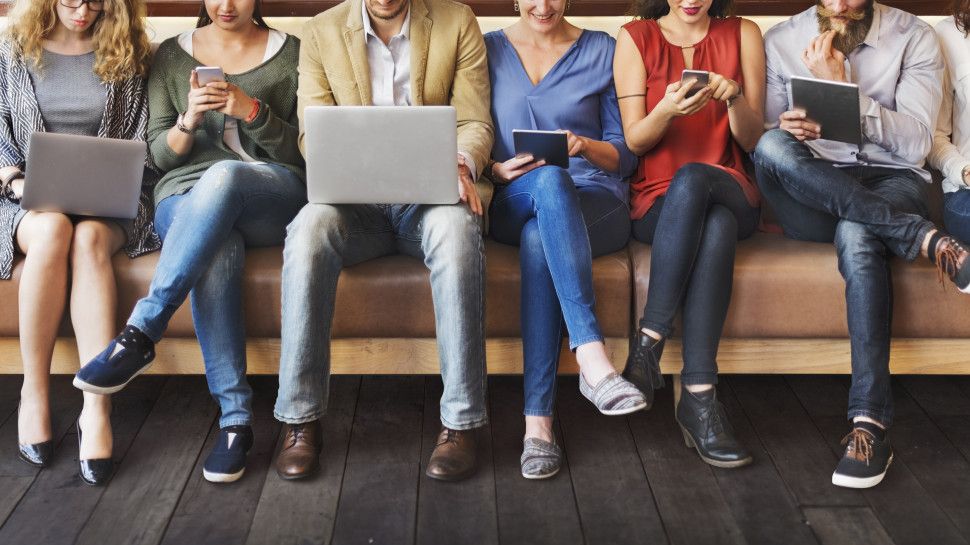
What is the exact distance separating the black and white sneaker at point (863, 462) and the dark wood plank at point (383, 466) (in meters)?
0.83

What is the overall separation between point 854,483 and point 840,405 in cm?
43

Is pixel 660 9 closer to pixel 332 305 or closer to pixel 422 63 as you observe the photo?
pixel 422 63

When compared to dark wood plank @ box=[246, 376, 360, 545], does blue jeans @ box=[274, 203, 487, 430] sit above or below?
above

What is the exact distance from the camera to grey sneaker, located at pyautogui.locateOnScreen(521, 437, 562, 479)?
1.95 metres

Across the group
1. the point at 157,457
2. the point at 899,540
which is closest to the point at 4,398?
the point at 157,457

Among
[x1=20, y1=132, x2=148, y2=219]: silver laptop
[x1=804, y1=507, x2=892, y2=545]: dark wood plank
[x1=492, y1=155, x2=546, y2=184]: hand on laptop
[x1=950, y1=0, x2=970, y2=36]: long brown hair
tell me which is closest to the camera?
[x1=804, y1=507, x2=892, y2=545]: dark wood plank

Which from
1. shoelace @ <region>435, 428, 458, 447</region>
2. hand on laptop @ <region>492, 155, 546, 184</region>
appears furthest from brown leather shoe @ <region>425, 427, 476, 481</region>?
hand on laptop @ <region>492, 155, 546, 184</region>

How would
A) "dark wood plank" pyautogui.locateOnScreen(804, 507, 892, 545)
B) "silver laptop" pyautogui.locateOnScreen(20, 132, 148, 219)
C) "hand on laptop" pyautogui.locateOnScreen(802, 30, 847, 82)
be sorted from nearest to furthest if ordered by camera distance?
"dark wood plank" pyautogui.locateOnScreen(804, 507, 892, 545), "silver laptop" pyautogui.locateOnScreen(20, 132, 148, 219), "hand on laptop" pyautogui.locateOnScreen(802, 30, 847, 82)

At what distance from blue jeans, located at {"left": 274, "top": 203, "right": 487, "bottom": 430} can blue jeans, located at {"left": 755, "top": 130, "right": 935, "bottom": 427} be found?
70 cm

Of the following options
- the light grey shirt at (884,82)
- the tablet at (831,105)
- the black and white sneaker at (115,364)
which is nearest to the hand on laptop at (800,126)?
the tablet at (831,105)

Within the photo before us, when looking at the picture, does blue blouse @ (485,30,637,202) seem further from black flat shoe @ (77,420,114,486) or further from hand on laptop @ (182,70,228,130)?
black flat shoe @ (77,420,114,486)

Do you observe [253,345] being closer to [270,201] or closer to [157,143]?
[270,201]

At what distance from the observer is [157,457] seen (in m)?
2.04

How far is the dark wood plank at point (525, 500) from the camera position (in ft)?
5.77
